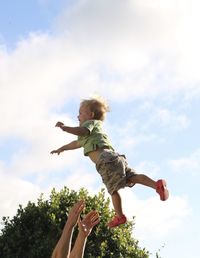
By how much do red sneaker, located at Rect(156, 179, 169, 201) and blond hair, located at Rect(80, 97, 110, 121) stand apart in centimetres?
146

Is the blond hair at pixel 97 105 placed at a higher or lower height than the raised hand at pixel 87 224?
higher

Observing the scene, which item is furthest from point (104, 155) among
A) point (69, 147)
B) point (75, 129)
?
point (69, 147)

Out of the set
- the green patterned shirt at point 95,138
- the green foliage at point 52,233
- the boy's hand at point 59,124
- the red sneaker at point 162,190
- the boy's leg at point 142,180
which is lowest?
the red sneaker at point 162,190

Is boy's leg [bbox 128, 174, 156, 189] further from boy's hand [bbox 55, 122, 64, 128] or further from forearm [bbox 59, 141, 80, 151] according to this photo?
boy's hand [bbox 55, 122, 64, 128]

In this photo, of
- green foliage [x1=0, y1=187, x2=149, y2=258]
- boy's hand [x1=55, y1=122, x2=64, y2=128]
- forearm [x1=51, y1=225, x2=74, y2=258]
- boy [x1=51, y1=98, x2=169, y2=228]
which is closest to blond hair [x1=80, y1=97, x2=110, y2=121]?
boy [x1=51, y1=98, x2=169, y2=228]

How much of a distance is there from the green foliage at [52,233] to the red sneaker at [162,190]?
380 inches

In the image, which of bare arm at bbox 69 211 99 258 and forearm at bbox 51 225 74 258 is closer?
forearm at bbox 51 225 74 258

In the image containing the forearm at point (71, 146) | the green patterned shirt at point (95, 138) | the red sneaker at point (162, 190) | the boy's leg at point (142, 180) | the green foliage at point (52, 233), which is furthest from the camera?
the green foliage at point (52, 233)

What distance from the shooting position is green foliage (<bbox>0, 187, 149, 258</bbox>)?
1675 cm

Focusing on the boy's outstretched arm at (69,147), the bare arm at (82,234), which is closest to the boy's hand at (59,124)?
the boy's outstretched arm at (69,147)

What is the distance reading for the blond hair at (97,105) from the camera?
26.3 ft

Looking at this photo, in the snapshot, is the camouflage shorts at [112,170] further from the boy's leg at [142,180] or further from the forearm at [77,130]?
the forearm at [77,130]

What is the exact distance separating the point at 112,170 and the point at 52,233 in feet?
32.0

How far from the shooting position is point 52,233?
16969 millimetres
